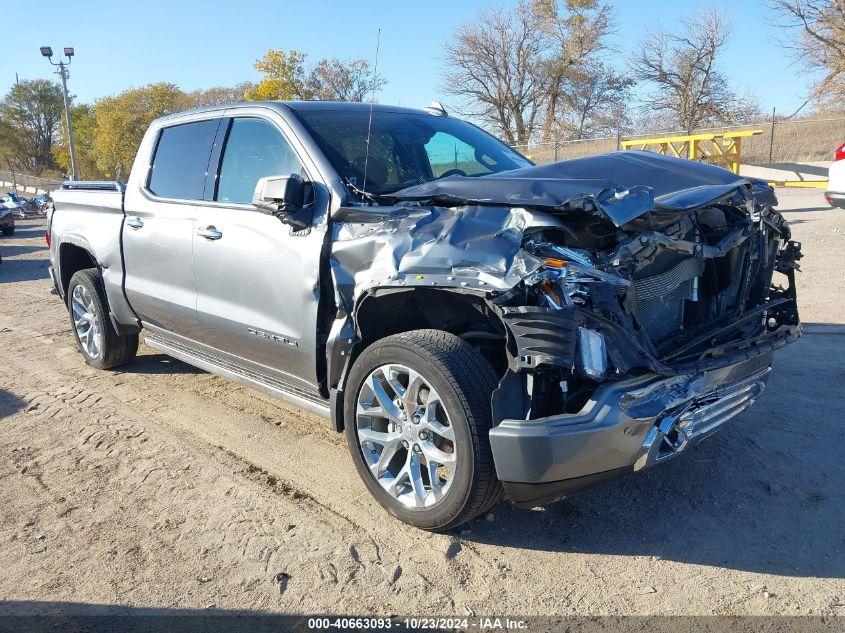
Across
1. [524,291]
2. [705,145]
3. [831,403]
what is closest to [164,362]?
[524,291]

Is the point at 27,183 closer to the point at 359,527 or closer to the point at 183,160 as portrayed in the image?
the point at 183,160

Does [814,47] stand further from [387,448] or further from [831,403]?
[387,448]

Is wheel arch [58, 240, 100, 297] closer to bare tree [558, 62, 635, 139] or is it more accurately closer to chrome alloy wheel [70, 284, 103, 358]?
chrome alloy wheel [70, 284, 103, 358]

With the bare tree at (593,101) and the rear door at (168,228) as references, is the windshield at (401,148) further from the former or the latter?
the bare tree at (593,101)

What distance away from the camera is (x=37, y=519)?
3.63 metres

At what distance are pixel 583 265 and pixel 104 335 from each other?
14.9ft

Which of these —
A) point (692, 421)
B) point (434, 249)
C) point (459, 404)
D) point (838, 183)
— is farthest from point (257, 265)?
point (838, 183)

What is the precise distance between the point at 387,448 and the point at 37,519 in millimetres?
1863

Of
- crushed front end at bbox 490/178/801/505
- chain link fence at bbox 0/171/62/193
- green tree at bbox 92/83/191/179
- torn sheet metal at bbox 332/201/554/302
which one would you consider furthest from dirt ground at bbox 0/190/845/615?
green tree at bbox 92/83/191/179

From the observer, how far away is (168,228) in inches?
189

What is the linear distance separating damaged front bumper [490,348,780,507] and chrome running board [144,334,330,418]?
1.27 m

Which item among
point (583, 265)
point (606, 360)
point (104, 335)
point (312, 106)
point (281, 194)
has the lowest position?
point (104, 335)

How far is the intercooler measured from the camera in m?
3.33

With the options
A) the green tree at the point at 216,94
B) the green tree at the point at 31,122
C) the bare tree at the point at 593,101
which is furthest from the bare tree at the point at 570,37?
the green tree at the point at 31,122
